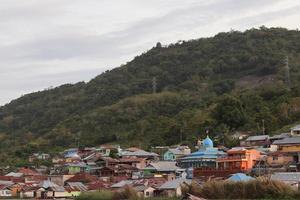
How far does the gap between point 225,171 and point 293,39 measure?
6446cm

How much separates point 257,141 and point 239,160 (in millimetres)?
9481

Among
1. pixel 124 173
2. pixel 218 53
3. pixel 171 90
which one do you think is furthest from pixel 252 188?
pixel 218 53

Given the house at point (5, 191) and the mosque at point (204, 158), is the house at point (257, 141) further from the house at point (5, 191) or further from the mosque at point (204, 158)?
the house at point (5, 191)

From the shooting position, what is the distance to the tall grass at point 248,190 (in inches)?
1318

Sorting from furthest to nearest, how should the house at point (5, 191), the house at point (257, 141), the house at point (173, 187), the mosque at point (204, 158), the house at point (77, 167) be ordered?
the house at point (77, 167)
the house at point (257, 141)
the house at point (5, 191)
the mosque at point (204, 158)
the house at point (173, 187)

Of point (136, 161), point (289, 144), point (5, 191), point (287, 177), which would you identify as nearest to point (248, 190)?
point (287, 177)

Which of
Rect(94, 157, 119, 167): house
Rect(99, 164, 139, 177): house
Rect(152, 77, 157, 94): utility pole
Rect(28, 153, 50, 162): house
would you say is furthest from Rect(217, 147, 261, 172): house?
Rect(152, 77, 157, 94): utility pole

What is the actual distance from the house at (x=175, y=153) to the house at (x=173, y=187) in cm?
1365

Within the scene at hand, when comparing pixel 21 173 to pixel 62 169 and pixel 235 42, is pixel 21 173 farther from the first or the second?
pixel 235 42

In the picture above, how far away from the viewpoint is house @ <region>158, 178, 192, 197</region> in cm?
3934

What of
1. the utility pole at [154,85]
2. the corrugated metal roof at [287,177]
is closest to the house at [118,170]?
the corrugated metal roof at [287,177]

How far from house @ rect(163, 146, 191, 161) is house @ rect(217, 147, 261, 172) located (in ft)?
27.5

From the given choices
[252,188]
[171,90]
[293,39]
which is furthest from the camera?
[293,39]

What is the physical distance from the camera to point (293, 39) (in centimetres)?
10419
